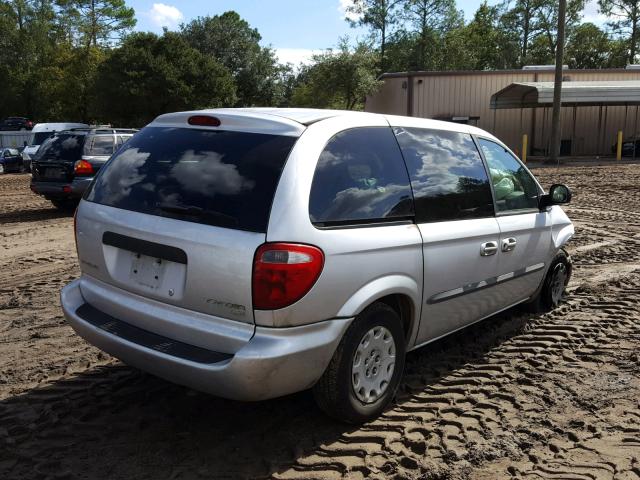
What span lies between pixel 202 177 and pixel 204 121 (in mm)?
435

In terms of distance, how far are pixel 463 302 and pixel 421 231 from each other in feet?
2.43

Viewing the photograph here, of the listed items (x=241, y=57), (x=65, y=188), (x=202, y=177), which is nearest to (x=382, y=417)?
(x=202, y=177)

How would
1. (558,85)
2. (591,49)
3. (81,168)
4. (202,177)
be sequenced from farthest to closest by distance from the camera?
1. (591,49)
2. (558,85)
3. (81,168)
4. (202,177)

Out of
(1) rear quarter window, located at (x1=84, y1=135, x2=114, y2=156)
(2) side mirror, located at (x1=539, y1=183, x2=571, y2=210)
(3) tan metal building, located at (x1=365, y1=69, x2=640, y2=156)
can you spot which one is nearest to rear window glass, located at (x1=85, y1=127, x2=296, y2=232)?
(2) side mirror, located at (x1=539, y1=183, x2=571, y2=210)

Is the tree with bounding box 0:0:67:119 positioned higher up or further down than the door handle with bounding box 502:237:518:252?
higher up

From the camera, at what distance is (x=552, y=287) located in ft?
18.2

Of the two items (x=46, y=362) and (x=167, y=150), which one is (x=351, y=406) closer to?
(x=167, y=150)

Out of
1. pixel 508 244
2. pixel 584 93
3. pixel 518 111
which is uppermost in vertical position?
pixel 584 93

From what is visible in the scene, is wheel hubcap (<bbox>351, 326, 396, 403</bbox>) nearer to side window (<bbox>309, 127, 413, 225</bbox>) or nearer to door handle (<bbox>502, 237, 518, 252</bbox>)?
side window (<bbox>309, 127, 413, 225</bbox>)

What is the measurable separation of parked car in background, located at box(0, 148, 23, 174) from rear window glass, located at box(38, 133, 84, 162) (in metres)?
16.1

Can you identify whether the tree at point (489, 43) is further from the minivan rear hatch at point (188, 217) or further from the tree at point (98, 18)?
the minivan rear hatch at point (188, 217)

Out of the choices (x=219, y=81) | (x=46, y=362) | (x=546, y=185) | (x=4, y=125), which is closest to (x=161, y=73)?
(x=219, y=81)

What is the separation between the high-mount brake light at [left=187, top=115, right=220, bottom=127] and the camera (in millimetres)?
3412

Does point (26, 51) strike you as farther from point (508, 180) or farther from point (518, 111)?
point (508, 180)
